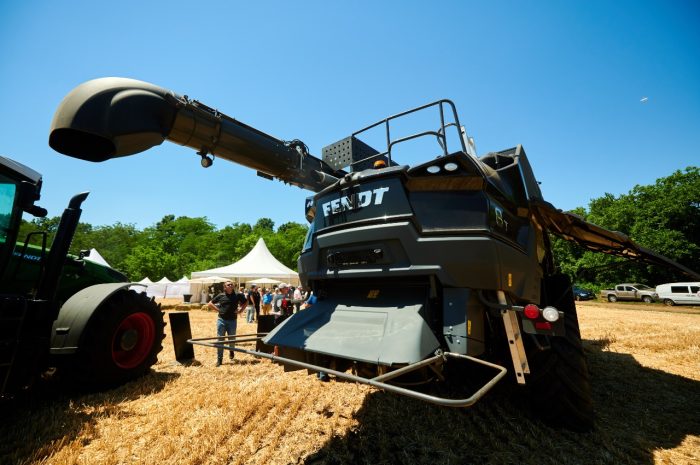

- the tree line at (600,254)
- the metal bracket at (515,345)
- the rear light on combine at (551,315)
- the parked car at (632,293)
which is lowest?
the parked car at (632,293)

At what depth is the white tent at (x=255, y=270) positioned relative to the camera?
23391 mm

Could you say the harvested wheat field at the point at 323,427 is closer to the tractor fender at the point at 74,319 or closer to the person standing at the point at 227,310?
the tractor fender at the point at 74,319

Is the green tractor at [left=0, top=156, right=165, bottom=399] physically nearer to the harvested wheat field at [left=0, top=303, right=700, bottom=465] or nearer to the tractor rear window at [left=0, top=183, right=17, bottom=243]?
the tractor rear window at [left=0, top=183, right=17, bottom=243]

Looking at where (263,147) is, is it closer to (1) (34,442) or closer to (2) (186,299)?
(1) (34,442)

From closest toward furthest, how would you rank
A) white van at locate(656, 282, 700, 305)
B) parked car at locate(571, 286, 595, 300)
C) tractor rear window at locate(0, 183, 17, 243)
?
tractor rear window at locate(0, 183, 17, 243) < white van at locate(656, 282, 700, 305) < parked car at locate(571, 286, 595, 300)

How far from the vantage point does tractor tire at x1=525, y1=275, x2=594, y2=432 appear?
2.86m

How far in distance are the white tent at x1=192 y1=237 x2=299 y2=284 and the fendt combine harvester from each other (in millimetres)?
20643

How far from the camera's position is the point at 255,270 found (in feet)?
78.7

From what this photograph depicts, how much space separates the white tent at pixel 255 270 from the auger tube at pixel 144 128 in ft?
63.9

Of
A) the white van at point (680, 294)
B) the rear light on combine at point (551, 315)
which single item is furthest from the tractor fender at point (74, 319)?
the white van at point (680, 294)

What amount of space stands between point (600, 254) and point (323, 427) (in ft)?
139

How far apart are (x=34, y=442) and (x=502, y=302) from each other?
4.17m

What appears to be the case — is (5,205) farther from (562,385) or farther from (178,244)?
(178,244)

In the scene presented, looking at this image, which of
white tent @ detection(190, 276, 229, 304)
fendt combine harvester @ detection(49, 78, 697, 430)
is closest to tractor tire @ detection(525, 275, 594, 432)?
fendt combine harvester @ detection(49, 78, 697, 430)
